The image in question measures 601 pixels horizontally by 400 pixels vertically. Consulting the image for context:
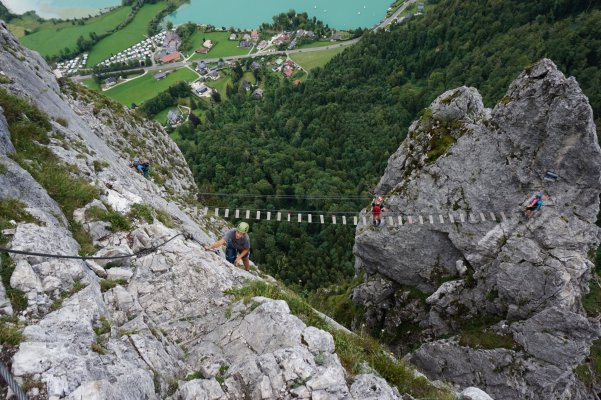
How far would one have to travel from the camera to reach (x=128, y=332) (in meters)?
8.23

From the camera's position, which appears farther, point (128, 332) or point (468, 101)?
point (468, 101)

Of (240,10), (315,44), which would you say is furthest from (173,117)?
(240,10)

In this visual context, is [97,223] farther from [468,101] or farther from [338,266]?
[338,266]

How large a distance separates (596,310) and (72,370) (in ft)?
99.2

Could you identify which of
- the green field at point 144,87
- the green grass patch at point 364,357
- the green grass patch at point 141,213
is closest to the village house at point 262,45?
the green field at point 144,87

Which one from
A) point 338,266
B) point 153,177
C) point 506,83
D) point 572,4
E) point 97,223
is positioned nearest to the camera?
point 97,223

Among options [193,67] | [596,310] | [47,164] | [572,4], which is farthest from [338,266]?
[193,67]

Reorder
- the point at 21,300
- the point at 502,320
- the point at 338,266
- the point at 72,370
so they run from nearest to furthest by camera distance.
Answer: the point at 72,370 < the point at 21,300 < the point at 502,320 < the point at 338,266

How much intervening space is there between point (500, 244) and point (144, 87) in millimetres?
122731

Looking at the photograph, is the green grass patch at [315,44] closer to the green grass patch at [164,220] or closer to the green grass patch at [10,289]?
the green grass patch at [164,220]

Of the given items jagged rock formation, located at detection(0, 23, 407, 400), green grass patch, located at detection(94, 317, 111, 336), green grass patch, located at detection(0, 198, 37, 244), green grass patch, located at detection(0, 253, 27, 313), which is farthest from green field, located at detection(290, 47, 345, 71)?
green grass patch, located at detection(94, 317, 111, 336)

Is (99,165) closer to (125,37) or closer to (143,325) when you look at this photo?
(143,325)

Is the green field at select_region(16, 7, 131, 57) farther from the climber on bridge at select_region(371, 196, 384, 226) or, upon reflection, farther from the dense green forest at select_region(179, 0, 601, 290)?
the climber on bridge at select_region(371, 196, 384, 226)

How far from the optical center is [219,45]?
143 meters
